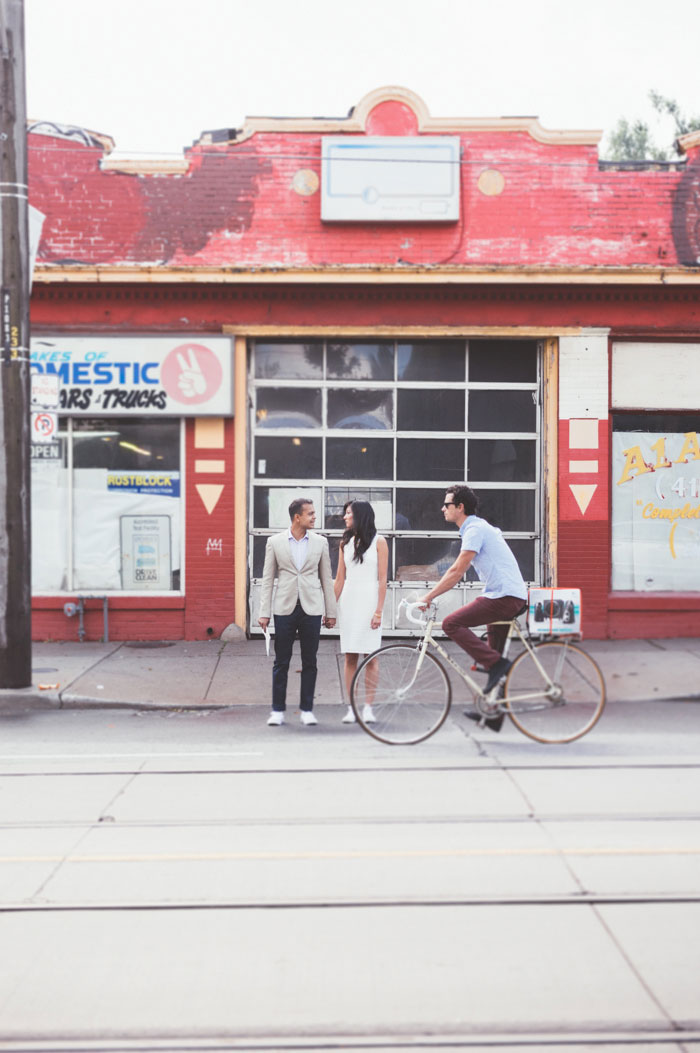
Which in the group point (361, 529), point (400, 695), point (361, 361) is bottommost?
point (400, 695)

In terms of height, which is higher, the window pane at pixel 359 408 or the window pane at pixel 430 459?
the window pane at pixel 359 408

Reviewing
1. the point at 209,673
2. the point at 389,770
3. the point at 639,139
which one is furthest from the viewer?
the point at 639,139

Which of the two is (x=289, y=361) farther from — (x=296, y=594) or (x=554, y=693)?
(x=554, y=693)

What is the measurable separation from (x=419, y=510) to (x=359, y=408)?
1.49 m

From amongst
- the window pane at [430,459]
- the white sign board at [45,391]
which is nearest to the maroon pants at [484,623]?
the white sign board at [45,391]

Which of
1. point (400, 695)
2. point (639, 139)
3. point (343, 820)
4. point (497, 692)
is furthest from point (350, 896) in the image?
point (639, 139)

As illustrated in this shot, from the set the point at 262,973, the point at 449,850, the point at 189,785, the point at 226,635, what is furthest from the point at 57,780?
the point at 226,635

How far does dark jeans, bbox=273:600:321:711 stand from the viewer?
A: 858cm

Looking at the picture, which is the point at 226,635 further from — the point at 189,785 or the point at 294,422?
the point at 189,785

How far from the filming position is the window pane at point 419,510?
13.3 meters

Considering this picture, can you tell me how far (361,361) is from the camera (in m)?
13.4

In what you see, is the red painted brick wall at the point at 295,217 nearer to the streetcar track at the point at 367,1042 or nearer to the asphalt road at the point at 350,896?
the asphalt road at the point at 350,896

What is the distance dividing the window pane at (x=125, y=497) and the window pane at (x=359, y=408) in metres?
1.97


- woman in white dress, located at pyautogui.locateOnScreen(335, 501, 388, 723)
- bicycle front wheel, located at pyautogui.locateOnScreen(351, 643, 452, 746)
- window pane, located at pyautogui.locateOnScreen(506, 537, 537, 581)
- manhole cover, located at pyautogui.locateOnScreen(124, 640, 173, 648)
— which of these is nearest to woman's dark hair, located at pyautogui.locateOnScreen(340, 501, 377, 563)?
woman in white dress, located at pyautogui.locateOnScreen(335, 501, 388, 723)
